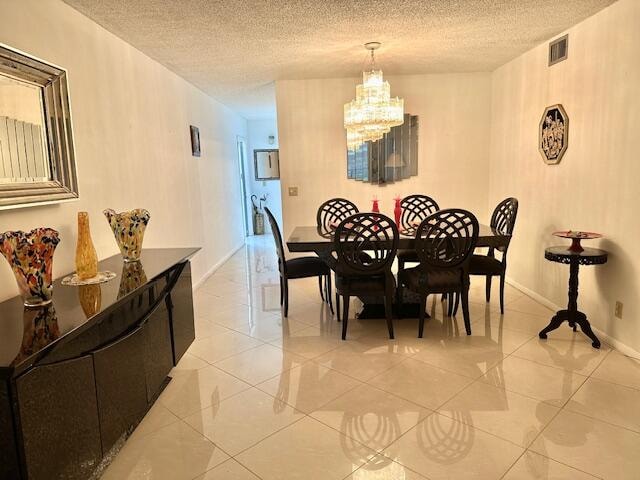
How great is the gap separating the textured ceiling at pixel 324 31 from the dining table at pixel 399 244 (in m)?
1.62

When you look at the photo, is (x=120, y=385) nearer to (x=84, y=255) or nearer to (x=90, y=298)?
(x=90, y=298)

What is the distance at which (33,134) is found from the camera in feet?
7.33

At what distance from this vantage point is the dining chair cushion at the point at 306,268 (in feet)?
12.8

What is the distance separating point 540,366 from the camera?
2.86m

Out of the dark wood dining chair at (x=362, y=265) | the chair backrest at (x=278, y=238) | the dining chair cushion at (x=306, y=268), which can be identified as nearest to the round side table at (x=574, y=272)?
the dark wood dining chair at (x=362, y=265)

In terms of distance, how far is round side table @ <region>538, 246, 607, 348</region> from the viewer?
305 centimetres

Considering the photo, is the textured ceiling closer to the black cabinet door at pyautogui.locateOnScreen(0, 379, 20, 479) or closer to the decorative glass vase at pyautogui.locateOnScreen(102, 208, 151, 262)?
the decorative glass vase at pyautogui.locateOnScreen(102, 208, 151, 262)

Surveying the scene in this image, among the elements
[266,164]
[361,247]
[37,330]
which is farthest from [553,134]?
[266,164]

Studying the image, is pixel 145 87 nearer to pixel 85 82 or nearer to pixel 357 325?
pixel 85 82

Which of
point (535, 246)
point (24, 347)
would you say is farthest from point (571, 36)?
point (24, 347)

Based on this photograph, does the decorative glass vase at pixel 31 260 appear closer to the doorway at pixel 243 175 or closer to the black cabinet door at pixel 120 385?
the black cabinet door at pixel 120 385

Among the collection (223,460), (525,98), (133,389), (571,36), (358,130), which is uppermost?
(571,36)

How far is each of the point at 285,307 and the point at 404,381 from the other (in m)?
1.49

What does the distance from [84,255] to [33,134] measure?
0.65 metres
